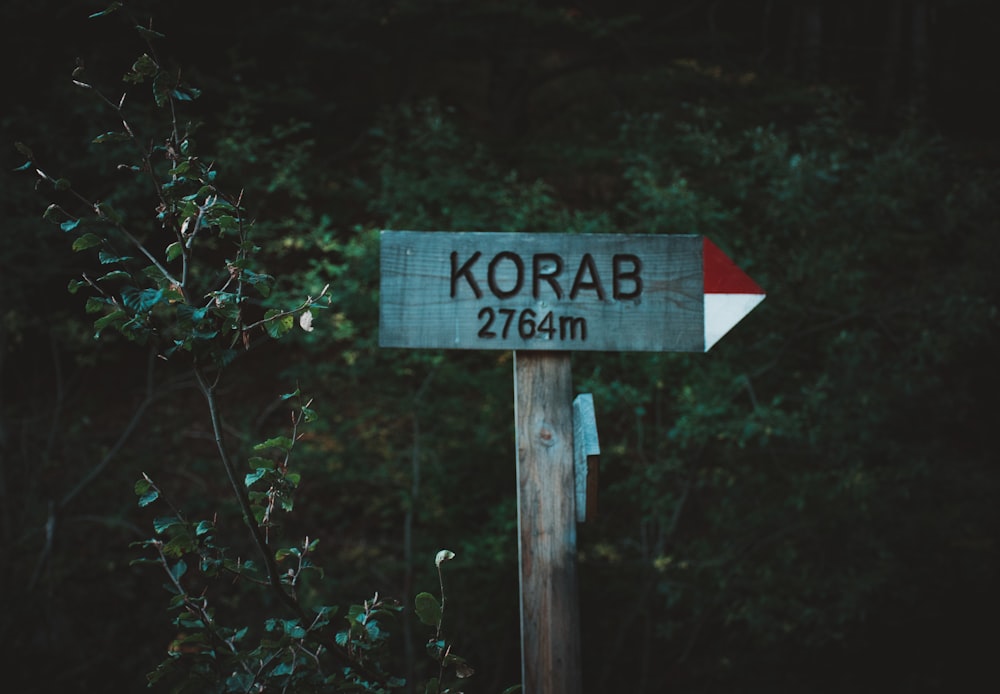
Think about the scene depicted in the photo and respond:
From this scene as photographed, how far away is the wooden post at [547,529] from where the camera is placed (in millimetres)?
1643

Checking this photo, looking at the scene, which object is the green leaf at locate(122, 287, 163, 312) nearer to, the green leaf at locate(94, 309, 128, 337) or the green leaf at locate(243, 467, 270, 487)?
the green leaf at locate(94, 309, 128, 337)

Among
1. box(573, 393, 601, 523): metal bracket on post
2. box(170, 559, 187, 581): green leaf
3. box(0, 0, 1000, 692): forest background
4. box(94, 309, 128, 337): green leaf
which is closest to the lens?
box(94, 309, 128, 337): green leaf

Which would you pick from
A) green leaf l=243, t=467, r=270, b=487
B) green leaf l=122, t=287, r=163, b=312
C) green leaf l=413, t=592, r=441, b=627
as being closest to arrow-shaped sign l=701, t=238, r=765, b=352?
green leaf l=413, t=592, r=441, b=627

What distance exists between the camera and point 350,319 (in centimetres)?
476

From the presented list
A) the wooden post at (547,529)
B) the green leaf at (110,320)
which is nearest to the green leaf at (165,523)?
the green leaf at (110,320)

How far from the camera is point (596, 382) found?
4516mm

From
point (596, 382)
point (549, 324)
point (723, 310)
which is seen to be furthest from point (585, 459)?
point (596, 382)

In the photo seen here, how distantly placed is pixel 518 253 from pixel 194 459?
4602mm

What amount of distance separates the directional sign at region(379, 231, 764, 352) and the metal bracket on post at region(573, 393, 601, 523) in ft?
0.43

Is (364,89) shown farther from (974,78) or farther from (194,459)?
(974,78)

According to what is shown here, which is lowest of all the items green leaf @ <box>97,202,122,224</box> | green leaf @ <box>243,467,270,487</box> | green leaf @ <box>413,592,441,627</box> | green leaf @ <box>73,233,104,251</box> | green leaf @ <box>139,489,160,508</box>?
green leaf @ <box>413,592,441,627</box>

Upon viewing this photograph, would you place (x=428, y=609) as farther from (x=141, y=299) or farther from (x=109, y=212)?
(x=109, y=212)

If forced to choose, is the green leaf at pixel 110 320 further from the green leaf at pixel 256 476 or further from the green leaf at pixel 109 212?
the green leaf at pixel 256 476

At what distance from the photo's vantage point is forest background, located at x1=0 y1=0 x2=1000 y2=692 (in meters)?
4.57
